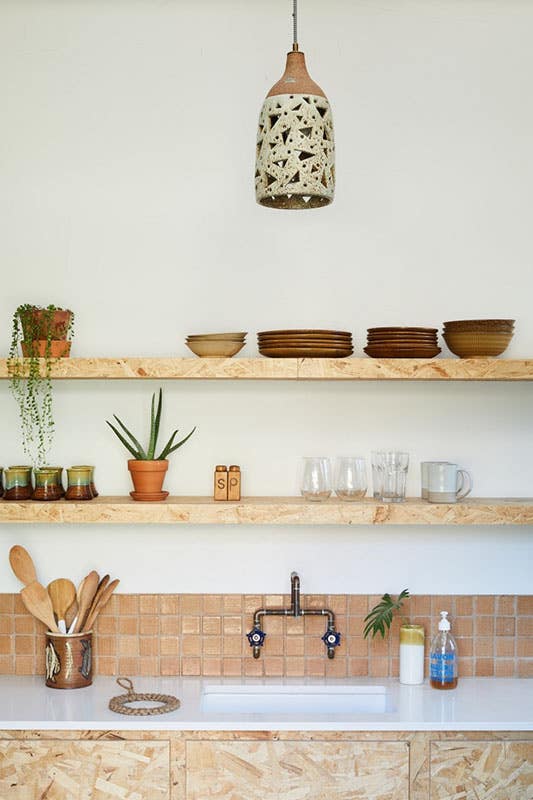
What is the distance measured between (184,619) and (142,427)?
25.6 inches

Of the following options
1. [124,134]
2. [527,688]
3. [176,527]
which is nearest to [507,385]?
[527,688]

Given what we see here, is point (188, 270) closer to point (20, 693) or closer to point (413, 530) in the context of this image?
point (413, 530)

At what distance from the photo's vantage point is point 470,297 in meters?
3.44

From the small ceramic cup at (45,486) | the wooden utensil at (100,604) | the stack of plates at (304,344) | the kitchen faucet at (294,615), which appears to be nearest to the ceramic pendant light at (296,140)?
the stack of plates at (304,344)

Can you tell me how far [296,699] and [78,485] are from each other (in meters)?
0.97

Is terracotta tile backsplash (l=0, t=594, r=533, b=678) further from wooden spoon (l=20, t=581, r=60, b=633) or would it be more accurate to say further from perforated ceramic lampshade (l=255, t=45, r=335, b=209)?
perforated ceramic lampshade (l=255, t=45, r=335, b=209)

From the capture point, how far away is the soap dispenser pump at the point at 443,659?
3.21 metres

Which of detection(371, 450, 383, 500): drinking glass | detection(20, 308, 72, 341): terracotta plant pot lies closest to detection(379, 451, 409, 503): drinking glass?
Result: detection(371, 450, 383, 500): drinking glass

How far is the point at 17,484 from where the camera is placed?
3.25 metres

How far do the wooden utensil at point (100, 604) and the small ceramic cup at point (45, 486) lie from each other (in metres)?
0.35

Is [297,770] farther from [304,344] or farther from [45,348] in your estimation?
[45,348]

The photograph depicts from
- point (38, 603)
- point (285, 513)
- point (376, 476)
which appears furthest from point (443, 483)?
point (38, 603)

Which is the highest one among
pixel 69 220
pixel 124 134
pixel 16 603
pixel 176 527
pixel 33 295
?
pixel 124 134

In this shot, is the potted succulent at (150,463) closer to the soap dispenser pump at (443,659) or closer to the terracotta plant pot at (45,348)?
the terracotta plant pot at (45,348)
